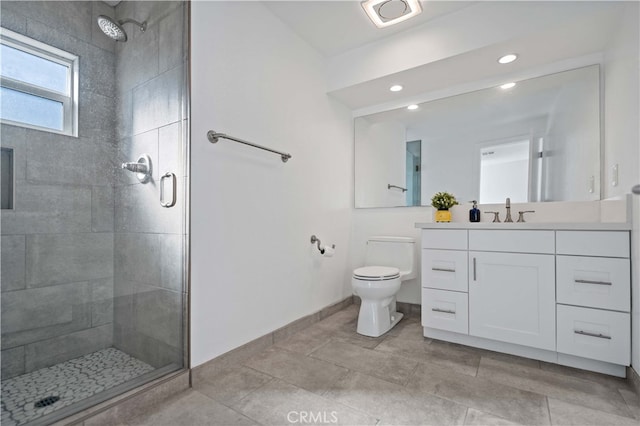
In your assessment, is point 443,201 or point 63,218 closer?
point 63,218

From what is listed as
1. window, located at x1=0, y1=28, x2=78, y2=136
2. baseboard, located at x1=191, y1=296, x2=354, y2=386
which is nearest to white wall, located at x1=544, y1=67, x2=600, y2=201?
baseboard, located at x1=191, y1=296, x2=354, y2=386

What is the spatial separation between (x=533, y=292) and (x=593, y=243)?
15.5 inches

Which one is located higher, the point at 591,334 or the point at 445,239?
the point at 445,239

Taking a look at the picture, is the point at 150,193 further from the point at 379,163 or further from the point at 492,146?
the point at 492,146

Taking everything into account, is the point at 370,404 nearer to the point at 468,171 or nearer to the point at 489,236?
the point at 489,236

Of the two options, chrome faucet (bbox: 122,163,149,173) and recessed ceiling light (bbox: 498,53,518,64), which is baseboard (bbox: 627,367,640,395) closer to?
recessed ceiling light (bbox: 498,53,518,64)

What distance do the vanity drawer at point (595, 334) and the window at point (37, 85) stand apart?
113 inches

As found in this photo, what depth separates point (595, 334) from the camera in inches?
62.4

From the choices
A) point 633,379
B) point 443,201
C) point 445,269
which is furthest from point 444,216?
point 633,379

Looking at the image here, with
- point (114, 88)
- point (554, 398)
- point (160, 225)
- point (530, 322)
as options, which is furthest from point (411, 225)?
point (114, 88)

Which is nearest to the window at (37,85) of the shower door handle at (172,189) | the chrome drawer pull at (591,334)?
the shower door handle at (172,189)

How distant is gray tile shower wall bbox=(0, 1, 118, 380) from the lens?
4.85 feet

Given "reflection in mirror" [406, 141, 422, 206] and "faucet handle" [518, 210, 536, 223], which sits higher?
"reflection in mirror" [406, 141, 422, 206]

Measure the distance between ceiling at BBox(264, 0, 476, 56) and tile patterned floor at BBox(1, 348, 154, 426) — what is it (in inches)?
92.2
